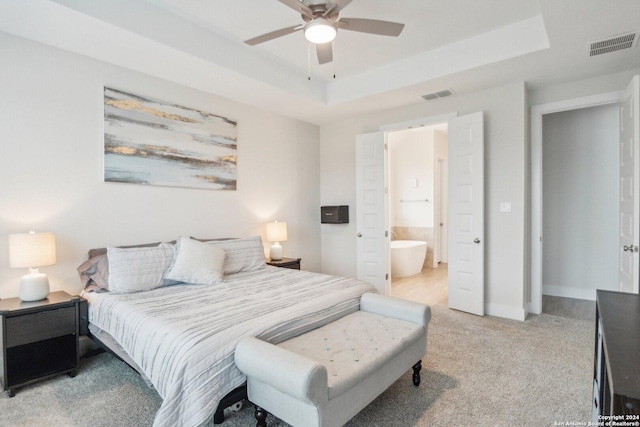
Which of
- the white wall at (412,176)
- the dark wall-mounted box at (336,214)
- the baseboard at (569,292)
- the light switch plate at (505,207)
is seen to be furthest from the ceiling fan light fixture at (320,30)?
the white wall at (412,176)

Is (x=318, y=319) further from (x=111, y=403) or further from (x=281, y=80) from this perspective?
(x=281, y=80)

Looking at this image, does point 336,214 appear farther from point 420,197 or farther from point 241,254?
point 420,197

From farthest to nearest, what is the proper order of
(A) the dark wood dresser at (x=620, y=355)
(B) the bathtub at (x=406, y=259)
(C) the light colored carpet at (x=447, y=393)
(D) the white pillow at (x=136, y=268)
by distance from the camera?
(B) the bathtub at (x=406, y=259)
(D) the white pillow at (x=136, y=268)
(C) the light colored carpet at (x=447, y=393)
(A) the dark wood dresser at (x=620, y=355)

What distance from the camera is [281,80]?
369 cm

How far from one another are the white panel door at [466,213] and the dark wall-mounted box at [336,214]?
4.96ft

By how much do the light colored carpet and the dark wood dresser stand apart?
0.59 m

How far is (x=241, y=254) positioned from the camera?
3502 millimetres

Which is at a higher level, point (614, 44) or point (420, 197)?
point (614, 44)

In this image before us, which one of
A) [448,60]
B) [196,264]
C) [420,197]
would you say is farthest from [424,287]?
[196,264]

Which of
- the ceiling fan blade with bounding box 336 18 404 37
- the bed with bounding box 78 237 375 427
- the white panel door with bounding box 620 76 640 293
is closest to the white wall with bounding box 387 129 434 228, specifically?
the white panel door with bounding box 620 76 640 293

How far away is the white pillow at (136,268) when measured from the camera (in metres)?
2.62

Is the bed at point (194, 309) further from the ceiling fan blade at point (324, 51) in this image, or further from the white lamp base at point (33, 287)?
the ceiling fan blade at point (324, 51)

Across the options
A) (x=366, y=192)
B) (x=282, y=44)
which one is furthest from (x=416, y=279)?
(x=282, y=44)

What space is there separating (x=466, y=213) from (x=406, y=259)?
219 cm
